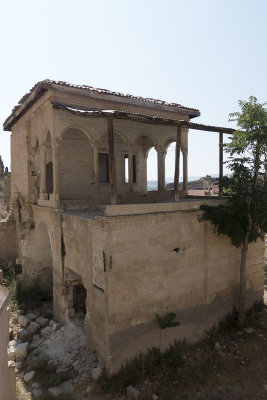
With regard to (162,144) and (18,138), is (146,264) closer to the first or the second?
(162,144)

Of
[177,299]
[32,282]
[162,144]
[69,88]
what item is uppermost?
[69,88]

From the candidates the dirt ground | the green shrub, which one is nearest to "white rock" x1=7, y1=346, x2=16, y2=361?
the dirt ground

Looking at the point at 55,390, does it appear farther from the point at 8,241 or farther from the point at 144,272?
the point at 8,241

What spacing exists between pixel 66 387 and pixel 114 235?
12.2ft

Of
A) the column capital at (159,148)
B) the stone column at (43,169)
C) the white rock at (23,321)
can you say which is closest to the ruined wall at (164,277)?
the column capital at (159,148)

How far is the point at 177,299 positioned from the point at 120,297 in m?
1.91

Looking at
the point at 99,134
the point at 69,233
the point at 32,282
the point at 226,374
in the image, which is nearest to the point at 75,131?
the point at 99,134

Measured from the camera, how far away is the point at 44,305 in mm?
10484

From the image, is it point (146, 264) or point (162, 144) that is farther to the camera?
point (162, 144)

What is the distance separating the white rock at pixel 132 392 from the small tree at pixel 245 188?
4.67 metres

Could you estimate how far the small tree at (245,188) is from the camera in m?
7.97

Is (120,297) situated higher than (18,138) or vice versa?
(18,138)

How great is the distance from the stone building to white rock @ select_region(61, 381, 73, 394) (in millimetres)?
954

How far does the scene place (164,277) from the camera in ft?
24.3
